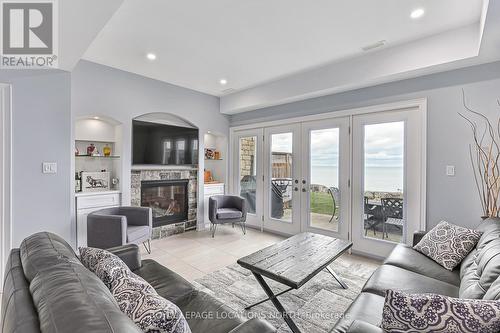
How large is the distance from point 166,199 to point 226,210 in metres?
1.13

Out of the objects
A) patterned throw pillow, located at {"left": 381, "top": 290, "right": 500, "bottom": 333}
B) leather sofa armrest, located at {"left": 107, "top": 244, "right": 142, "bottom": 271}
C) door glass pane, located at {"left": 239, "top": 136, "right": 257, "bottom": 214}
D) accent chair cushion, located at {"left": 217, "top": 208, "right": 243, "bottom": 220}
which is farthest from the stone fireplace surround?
patterned throw pillow, located at {"left": 381, "top": 290, "right": 500, "bottom": 333}

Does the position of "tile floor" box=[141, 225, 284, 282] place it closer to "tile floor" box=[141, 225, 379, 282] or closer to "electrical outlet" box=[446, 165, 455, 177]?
"tile floor" box=[141, 225, 379, 282]

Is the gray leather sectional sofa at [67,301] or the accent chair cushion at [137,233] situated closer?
the gray leather sectional sofa at [67,301]

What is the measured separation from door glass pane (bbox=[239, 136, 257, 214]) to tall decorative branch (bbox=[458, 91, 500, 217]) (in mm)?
3270

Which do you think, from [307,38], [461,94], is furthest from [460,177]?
[307,38]

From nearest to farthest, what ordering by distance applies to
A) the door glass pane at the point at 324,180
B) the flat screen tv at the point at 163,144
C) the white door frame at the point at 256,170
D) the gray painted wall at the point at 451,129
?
the gray painted wall at the point at 451,129 < the door glass pane at the point at 324,180 < the flat screen tv at the point at 163,144 < the white door frame at the point at 256,170

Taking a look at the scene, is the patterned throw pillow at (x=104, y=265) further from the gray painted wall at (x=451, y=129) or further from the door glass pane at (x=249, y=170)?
the door glass pane at (x=249, y=170)

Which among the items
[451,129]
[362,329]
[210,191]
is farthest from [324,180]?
[362,329]

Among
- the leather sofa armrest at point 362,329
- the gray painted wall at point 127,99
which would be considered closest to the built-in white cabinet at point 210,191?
the gray painted wall at point 127,99

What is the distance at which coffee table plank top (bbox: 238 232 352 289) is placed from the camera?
1874 millimetres

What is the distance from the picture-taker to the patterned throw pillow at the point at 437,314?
910 mm

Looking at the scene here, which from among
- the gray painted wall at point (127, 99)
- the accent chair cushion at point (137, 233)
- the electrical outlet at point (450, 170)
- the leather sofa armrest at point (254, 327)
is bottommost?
the accent chair cushion at point (137, 233)

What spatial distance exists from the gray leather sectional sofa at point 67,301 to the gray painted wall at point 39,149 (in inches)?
64.0

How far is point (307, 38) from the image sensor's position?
8.89 ft
